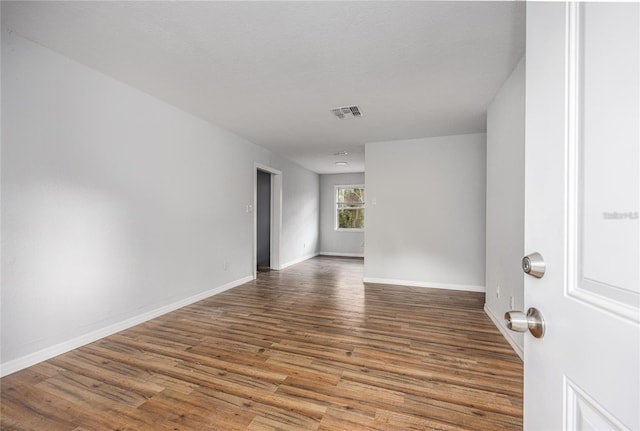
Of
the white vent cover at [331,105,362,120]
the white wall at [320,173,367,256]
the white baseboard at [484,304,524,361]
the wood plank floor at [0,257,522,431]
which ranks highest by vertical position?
the white vent cover at [331,105,362,120]

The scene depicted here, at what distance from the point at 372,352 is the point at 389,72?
7.84 feet

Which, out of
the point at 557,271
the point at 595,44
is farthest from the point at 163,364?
the point at 595,44

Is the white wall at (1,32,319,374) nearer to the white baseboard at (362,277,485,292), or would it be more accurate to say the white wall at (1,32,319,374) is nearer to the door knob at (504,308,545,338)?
the white baseboard at (362,277,485,292)

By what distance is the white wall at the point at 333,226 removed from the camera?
26.0ft

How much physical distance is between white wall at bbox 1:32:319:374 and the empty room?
0.6 inches

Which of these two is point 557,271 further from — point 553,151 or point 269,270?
point 269,270

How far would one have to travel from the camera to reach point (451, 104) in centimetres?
314

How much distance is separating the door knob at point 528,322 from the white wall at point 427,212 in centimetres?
401

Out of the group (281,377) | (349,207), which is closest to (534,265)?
(281,377)

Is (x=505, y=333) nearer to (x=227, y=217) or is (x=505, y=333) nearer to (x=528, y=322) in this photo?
(x=528, y=322)

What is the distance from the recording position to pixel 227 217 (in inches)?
166

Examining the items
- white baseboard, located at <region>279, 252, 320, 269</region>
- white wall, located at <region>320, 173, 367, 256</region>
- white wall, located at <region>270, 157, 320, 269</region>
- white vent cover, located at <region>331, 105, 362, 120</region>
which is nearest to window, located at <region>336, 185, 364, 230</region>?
white wall, located at <region>320, 173, 367, 256</region>

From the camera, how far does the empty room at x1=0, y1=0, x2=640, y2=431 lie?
1.70 ft

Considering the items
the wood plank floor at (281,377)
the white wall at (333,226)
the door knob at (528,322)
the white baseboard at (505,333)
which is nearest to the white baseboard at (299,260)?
the white wall at (333,226)
